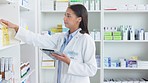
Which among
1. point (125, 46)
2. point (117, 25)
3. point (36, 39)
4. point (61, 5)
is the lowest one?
point (125, 46)

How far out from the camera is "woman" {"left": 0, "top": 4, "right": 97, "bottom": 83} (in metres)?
1.93

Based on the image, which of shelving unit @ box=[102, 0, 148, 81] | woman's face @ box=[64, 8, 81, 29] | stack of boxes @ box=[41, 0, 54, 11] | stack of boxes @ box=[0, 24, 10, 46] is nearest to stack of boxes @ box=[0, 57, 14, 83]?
stack of boxes @ box=[0, 24, 10, 46]

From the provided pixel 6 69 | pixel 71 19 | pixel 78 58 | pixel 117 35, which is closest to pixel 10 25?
pixel 6 69

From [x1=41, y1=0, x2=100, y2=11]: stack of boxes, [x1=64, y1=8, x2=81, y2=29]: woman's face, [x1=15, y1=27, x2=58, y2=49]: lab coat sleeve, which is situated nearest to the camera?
[x1=64, y1=8, x2=81, y2=29]: woman's face

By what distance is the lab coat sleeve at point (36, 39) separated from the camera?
2.09 m

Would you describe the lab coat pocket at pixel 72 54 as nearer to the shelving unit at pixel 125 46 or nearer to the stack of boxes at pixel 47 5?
the stack of boxes at pixel 47 5

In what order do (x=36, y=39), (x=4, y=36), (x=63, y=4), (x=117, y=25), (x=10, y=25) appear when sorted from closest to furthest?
(x=4, y=36) → (x=10, y=25) → (x=36, y=39) → (x=63, y=4) → (x=117, y=25)

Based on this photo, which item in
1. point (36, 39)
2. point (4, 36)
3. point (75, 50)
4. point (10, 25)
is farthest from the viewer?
point (36, 39)

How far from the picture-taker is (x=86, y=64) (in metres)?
1.95

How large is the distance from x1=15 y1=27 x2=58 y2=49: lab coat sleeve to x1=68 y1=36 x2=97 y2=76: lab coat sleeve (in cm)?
41

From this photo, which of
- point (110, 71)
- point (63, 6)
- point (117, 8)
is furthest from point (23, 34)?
point (110, 71)

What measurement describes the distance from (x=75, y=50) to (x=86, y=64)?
158 mm

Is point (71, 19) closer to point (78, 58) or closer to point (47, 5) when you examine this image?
point (78, 58)

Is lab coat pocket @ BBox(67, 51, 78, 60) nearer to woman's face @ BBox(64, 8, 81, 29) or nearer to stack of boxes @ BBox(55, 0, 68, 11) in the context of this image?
woman's face @ BBox(64, 8, 81, 29)
